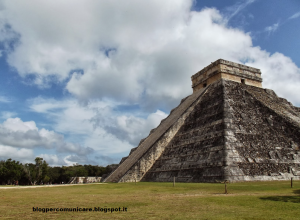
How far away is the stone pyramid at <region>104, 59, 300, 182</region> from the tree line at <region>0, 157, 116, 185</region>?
35.2 feet

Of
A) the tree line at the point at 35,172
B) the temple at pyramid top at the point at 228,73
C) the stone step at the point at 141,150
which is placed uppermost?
the temple at pyramid top at the point at 228,73

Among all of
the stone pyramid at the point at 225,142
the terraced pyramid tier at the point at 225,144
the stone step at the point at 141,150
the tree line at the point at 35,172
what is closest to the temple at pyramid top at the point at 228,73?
the stone pyramid at the point at 225,142

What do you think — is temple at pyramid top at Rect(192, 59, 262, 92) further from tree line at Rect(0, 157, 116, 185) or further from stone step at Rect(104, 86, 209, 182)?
tree line at Rect(0, 157, 116, 185)

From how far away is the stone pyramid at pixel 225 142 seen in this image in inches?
430

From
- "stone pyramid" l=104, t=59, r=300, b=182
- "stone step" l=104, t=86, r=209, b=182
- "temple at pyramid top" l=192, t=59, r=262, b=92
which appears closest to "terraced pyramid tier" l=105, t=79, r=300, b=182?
"stone pyramid" l=104, t=59, r=300, b=182

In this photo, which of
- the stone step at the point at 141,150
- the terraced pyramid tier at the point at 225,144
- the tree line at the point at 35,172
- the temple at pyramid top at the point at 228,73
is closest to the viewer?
the terraced pyramid tier at the point at 225,144

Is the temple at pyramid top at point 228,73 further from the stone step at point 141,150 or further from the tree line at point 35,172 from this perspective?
the tree line at point 35,172

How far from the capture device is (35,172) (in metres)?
38.8

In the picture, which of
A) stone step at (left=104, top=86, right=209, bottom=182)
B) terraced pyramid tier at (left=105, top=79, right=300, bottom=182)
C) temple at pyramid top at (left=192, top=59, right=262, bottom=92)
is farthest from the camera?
temple at pyramid top at (left=192, top=59, right=262, bottom=92)

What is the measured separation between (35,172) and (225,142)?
119 ft

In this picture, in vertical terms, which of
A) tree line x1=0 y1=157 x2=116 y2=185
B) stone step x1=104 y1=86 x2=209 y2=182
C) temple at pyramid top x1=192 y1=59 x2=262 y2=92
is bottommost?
tree line x1=0 y1=157 x2=116 y2=185

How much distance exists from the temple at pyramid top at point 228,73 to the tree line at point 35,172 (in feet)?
42.7

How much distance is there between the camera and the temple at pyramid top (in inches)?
763

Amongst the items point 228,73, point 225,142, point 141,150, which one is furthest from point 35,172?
point 225,142
